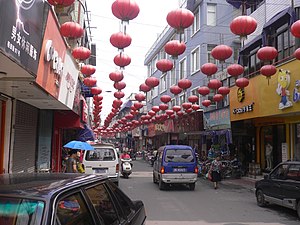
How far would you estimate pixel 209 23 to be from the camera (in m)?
28.9

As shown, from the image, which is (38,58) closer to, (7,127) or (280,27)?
(7,127)

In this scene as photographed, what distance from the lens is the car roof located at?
9.61ft

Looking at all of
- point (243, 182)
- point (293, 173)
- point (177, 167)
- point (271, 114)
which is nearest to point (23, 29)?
point (293, 173)

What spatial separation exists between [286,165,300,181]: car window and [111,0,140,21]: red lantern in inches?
235

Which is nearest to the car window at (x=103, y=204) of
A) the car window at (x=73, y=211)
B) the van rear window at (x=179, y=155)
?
the car window at (x=73, y=211)

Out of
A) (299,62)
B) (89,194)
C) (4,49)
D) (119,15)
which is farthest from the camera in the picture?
(299,62)

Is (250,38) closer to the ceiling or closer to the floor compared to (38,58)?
closer to the ceiling

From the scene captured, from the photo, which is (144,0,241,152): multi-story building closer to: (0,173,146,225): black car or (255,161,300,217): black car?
(255,161,300,217): black car

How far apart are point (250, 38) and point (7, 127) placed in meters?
15.1

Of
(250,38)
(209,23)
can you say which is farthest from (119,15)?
(209,23)

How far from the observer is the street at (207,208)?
928 centimetres

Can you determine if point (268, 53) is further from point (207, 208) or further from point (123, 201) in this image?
point (123, 201)

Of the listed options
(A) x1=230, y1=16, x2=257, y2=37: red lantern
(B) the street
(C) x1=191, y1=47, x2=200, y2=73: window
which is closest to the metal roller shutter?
(B) the street

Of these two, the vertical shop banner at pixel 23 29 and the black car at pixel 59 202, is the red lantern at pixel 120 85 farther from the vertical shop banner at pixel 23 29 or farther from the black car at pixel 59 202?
the black car at pixel 59 202
